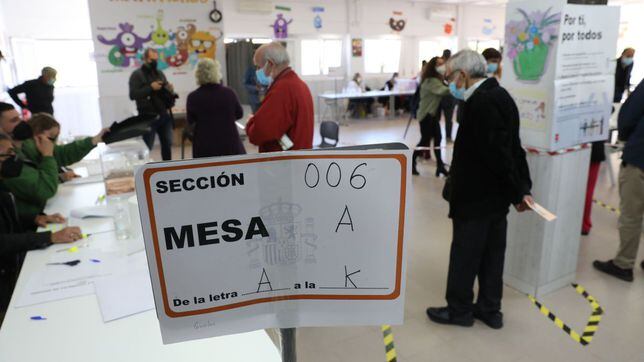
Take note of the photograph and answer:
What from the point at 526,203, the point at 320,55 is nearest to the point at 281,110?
the point at 526,203

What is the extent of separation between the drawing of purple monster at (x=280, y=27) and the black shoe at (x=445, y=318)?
938 centimetres

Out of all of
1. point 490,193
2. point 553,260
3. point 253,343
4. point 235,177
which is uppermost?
point 235,177

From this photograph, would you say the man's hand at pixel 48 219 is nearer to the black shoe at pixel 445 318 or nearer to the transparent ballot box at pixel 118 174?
the transparent ballot box at pixel 118 174

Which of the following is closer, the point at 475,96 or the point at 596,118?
the point at 475,96

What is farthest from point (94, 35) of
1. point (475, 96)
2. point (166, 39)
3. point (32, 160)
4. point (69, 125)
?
point (475, 96)

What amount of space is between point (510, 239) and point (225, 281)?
2.66 meters

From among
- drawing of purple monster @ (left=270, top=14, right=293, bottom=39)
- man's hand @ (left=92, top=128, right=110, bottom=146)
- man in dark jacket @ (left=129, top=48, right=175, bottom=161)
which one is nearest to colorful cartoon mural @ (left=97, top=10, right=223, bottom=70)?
man in dark jacket @ (left=129, top=48, right=175, bottom=161)

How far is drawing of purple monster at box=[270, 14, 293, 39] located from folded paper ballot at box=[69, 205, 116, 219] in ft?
30.0

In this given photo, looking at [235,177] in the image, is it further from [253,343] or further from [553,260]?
[553,260]

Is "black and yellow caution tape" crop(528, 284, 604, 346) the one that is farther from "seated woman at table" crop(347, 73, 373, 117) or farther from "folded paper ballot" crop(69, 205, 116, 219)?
"seated woman at table" crop(347, 73, 373, 117)

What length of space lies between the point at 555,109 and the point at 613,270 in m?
1.36

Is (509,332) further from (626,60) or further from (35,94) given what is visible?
(35,94)

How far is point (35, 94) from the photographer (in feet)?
21.1

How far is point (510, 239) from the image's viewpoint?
299 centimetres
